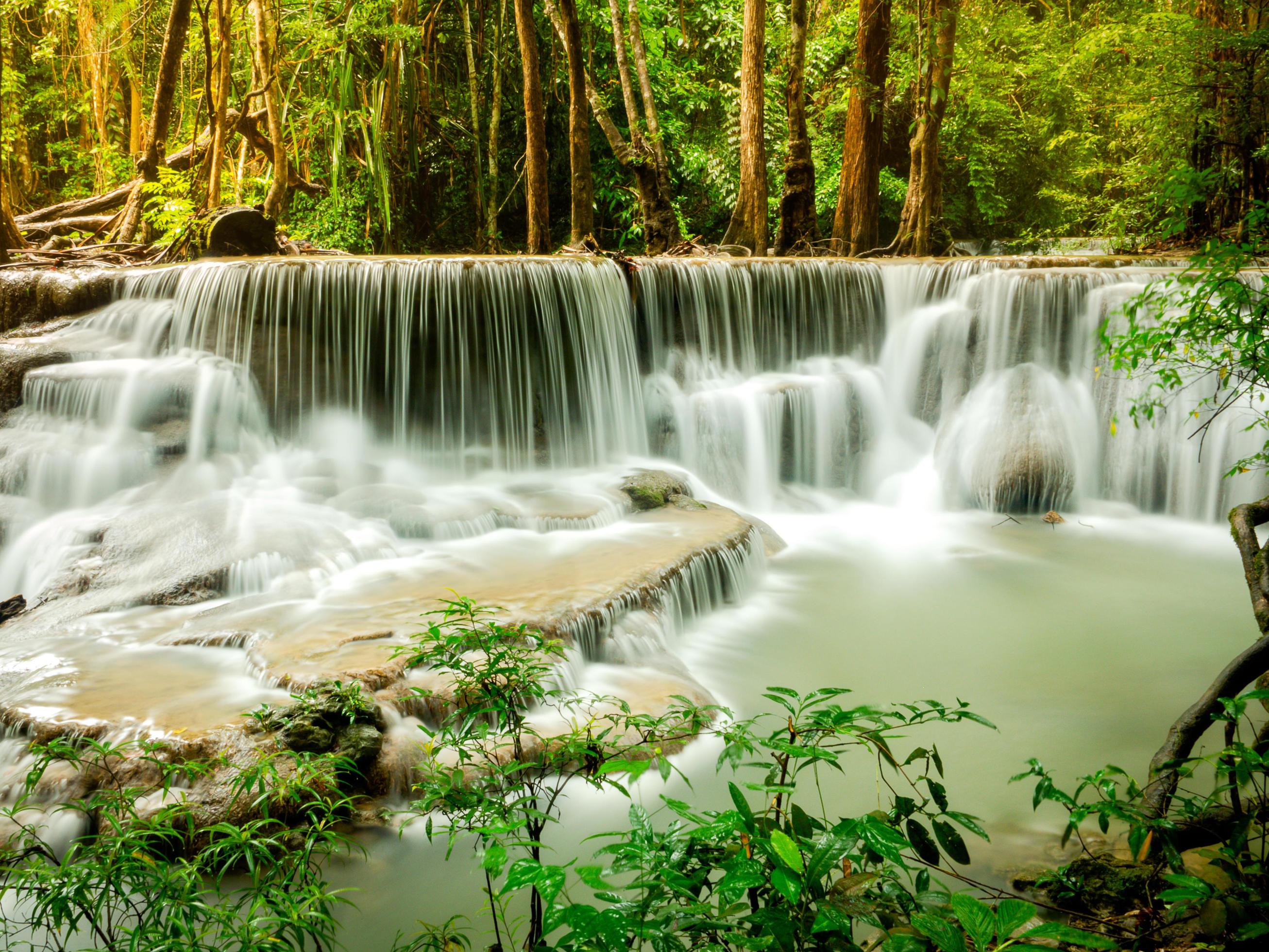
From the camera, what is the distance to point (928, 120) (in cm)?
1227

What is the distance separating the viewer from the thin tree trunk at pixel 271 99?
41.1 ft

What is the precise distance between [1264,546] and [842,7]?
57.3 feet

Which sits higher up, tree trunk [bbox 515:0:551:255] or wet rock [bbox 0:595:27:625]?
tree trunk [bbox 515:0:551:255]

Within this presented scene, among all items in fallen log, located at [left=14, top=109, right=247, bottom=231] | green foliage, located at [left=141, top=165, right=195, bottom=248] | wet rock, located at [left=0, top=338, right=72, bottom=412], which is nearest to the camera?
wet rock, located at [left=0, top=338, right=72, bottom=412]

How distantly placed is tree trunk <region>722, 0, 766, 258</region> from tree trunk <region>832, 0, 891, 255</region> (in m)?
1.43

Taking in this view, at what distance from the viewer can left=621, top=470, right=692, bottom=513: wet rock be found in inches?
291

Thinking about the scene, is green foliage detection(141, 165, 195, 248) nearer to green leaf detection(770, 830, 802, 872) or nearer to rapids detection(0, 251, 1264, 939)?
rapids detection(0, 251, 1264, 939)

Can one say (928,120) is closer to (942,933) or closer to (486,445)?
(486,445)

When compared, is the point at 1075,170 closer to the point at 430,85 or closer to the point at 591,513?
the point at 430,85

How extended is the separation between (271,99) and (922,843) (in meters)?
14.1

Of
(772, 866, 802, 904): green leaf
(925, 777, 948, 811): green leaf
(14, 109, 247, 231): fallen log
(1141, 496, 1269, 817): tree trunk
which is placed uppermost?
(14, 109, 247, 231): fallen log

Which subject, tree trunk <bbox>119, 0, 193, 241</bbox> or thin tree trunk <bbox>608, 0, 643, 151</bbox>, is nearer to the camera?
tree trunk <bbox>119, 0, 193, 241</bbox>

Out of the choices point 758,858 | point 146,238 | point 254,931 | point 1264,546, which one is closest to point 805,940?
point 758,858

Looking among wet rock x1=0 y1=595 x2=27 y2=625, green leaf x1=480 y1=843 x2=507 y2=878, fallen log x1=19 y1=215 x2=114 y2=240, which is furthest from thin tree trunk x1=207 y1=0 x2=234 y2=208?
green leaf x1=480 y1=843 x2=507 y2=878
